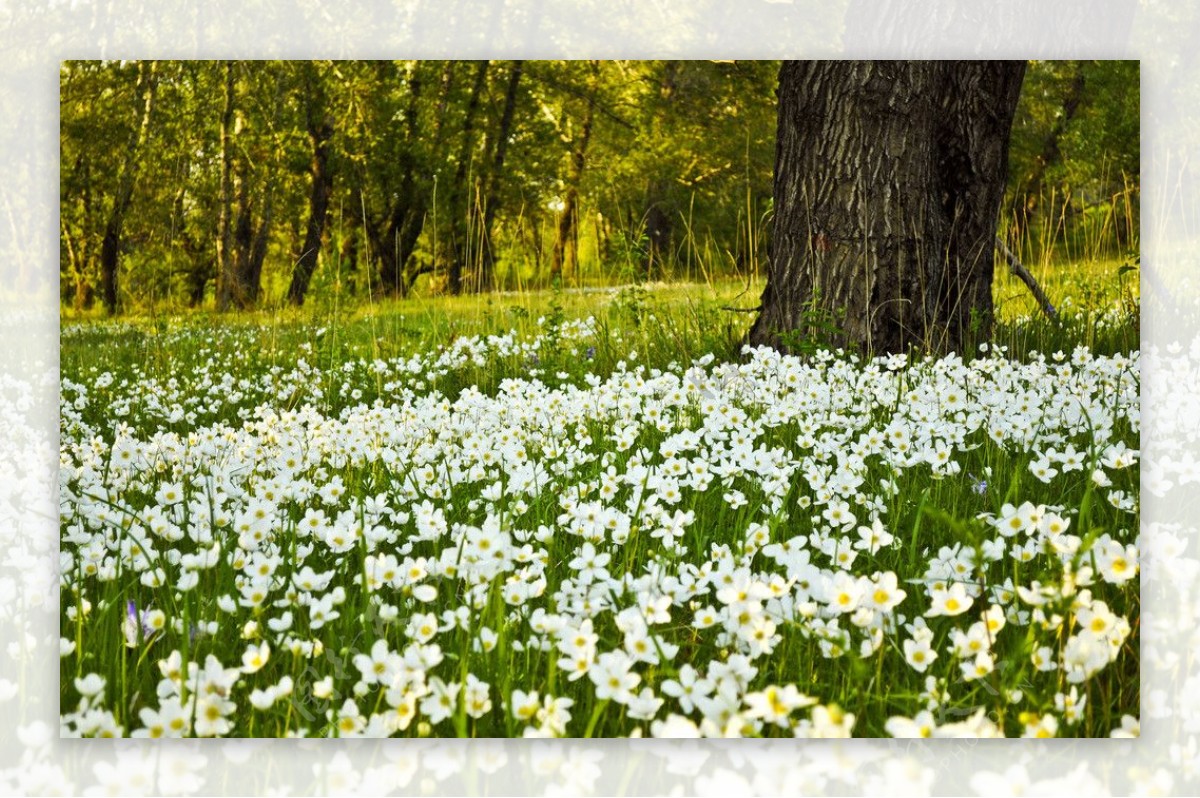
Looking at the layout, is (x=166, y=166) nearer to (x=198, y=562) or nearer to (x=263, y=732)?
(x=198, y=562)

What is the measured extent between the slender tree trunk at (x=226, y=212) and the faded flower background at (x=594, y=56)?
0.13 meters

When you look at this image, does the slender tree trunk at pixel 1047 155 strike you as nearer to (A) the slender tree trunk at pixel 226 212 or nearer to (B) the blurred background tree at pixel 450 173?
(B) the blurred background tree at pixel 450 173

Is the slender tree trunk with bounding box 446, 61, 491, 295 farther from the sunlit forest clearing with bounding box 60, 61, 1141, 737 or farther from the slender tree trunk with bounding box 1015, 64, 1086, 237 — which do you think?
the slender tree trunk with bounding box 1015, 64, 1086, 237

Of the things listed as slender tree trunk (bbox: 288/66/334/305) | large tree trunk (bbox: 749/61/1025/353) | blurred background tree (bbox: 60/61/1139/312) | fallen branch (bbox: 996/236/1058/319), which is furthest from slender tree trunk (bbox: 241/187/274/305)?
fallen branch (bbox: 996/236/1058/319)

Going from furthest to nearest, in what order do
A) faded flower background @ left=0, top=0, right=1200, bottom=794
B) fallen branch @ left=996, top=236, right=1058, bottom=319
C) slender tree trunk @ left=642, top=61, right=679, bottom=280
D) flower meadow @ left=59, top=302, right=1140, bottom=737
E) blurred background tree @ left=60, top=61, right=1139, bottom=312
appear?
fallen branch @ left=996, top=236, right=1058, bottom=319 < slender tree trunk @ left=642, top=61, right=679, bottom=280 < blurred background tree @ left=60, top=61, right=1139, bottom=312 < faded flower background @ left=0, top=0, right=1200, bottom=794 < flower meadow @ left=59, top=302, right=1140, bottom=737

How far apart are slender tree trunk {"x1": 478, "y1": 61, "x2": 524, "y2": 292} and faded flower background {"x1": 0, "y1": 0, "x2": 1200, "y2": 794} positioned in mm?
204

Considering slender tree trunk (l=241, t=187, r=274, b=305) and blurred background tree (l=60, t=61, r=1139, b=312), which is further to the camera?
slender tree trunk (l=241, t=187, r=274, b=305)

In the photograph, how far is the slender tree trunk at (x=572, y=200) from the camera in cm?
315

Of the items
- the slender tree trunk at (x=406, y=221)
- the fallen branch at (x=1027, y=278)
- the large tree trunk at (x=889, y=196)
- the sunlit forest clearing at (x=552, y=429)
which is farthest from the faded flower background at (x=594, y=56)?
the fallen branch at (x=1027, y=278)

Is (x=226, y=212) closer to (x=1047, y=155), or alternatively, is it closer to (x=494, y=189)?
(x=494, y=189)

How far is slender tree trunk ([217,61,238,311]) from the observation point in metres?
3.00

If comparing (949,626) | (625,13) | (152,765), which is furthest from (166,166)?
(949,626)

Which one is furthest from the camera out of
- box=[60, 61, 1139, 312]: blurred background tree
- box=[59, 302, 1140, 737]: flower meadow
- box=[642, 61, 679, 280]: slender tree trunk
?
box=[642, 61, 679, 280]: slender tree trunk

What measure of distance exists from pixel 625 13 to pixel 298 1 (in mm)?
1052
